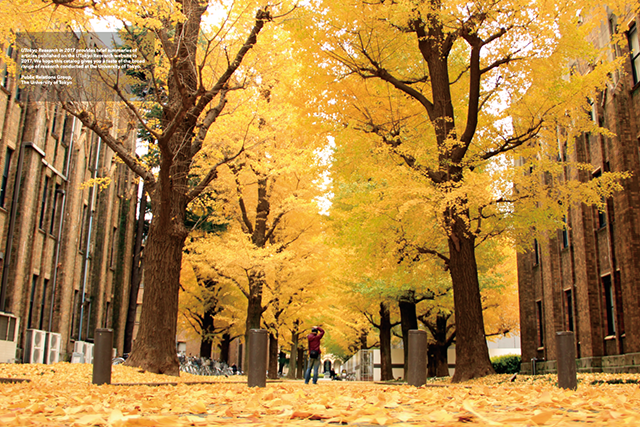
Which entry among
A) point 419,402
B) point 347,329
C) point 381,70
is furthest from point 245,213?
point 347,329

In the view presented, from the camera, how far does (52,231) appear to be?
22.5 m

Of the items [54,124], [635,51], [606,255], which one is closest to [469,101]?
[635,51]

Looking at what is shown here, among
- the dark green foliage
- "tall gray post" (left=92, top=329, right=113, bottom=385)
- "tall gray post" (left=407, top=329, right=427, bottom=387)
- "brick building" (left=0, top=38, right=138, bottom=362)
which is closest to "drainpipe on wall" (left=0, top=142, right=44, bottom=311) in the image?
"brick building" (left=0, top=38, right=138, bottom=362)

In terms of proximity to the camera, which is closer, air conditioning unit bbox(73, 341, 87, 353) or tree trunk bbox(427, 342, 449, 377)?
air conditioning unit bbox(73, 341, 87, 353)

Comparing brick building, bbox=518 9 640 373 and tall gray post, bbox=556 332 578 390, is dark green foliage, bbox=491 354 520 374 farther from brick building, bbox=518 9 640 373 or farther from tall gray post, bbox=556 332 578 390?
tall gray post, bbox=556 332 578 390

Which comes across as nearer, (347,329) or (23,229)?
(23,229)

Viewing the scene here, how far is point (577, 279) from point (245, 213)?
12581 millimetres

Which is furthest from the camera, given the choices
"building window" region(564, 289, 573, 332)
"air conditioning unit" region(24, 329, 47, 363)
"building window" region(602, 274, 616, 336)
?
"building window" region(564, 289, 573, 332)

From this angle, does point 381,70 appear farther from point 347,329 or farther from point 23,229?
point 347,329

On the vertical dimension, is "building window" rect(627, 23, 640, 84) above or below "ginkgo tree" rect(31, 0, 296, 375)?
above

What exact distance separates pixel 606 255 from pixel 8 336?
1946 cm

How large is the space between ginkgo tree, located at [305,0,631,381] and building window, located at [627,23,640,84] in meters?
2.27

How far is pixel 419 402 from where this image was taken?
4512mm

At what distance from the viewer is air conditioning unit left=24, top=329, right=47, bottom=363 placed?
19.9 meters
